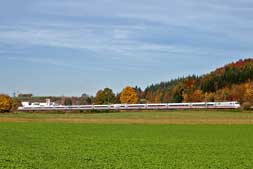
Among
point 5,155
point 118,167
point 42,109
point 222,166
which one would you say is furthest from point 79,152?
point 42,109

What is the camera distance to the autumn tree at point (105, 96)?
190913 mm

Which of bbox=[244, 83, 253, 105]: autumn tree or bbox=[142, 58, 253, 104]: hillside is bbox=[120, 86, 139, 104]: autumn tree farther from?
bbox=[244, 83, 253, 105]: autumn tree

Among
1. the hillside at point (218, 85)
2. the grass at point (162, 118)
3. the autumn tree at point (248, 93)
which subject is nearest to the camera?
the grass at point (162, 118)

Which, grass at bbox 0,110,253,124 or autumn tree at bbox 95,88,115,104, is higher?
autumn tree at bbox 95,88,115,104

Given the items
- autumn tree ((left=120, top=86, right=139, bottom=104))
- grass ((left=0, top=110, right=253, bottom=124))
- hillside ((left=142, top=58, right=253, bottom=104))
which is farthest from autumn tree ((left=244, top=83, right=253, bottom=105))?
autumn tree ((left=120, top=86, right=139, bottom=104))

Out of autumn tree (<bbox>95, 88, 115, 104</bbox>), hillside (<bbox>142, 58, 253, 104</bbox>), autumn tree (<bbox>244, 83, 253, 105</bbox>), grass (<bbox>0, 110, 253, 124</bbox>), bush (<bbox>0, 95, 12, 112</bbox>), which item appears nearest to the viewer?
grass (<bbox>0, 110, 253, 124</bbox>)

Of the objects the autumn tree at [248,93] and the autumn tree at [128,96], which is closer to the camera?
the autumn tree at [248,93]

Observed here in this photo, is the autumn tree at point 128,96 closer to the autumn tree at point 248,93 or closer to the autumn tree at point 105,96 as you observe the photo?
the autumn tree at point 105,96

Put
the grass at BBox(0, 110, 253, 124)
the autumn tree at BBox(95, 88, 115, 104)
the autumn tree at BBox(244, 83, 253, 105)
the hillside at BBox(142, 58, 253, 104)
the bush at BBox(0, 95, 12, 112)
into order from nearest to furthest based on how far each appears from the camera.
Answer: the grass at BBox(0, 110, 253, 124) → the autumn tree at BBox(244, 83, 253, 105) → the hillside at BBox(142, 58, 253, 104) → the bush at BBox(0, 95, 12, 112) → the autumn tree at BBox(95, 88, 115, 104)

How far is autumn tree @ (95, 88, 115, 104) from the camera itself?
19091 centimetres

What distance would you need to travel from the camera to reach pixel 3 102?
162 meters

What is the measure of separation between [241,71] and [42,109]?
2822 inches

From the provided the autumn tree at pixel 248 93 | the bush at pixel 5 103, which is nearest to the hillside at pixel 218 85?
the autumn tree at pixel 248 93

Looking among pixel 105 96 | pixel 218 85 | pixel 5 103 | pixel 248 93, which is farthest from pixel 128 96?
pixel 248 93
